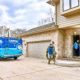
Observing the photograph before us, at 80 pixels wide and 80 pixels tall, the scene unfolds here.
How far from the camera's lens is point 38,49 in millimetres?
14922

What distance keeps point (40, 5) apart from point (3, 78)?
2782cm

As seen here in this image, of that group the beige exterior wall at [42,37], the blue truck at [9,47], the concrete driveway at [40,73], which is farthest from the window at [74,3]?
the blue truck at [9,47]

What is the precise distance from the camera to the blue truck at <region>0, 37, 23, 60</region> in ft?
39.0

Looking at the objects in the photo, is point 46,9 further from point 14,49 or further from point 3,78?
point 3,78

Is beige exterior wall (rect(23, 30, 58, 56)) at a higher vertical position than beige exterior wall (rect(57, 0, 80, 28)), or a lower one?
lower

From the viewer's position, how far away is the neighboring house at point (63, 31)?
10.4 metres

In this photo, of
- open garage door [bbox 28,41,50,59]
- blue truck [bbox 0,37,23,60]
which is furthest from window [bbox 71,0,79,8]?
blue truck [bbox 0,37,23,60]

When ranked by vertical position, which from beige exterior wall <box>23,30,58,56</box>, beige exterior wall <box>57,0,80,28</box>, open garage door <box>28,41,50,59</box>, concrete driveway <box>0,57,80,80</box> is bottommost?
concrete driveway <box>0,57,80,80</box>

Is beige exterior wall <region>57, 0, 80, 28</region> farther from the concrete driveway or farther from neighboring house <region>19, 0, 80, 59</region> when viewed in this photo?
the concrete driveway

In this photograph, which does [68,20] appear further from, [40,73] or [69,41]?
[40,73]

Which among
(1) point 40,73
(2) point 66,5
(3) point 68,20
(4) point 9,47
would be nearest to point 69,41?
(3) point 68,20

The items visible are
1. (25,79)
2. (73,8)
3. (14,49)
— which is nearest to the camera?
(25,79)

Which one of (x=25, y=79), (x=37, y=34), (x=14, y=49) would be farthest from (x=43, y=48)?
(x=25, y=79)

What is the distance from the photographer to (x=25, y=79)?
532cm
